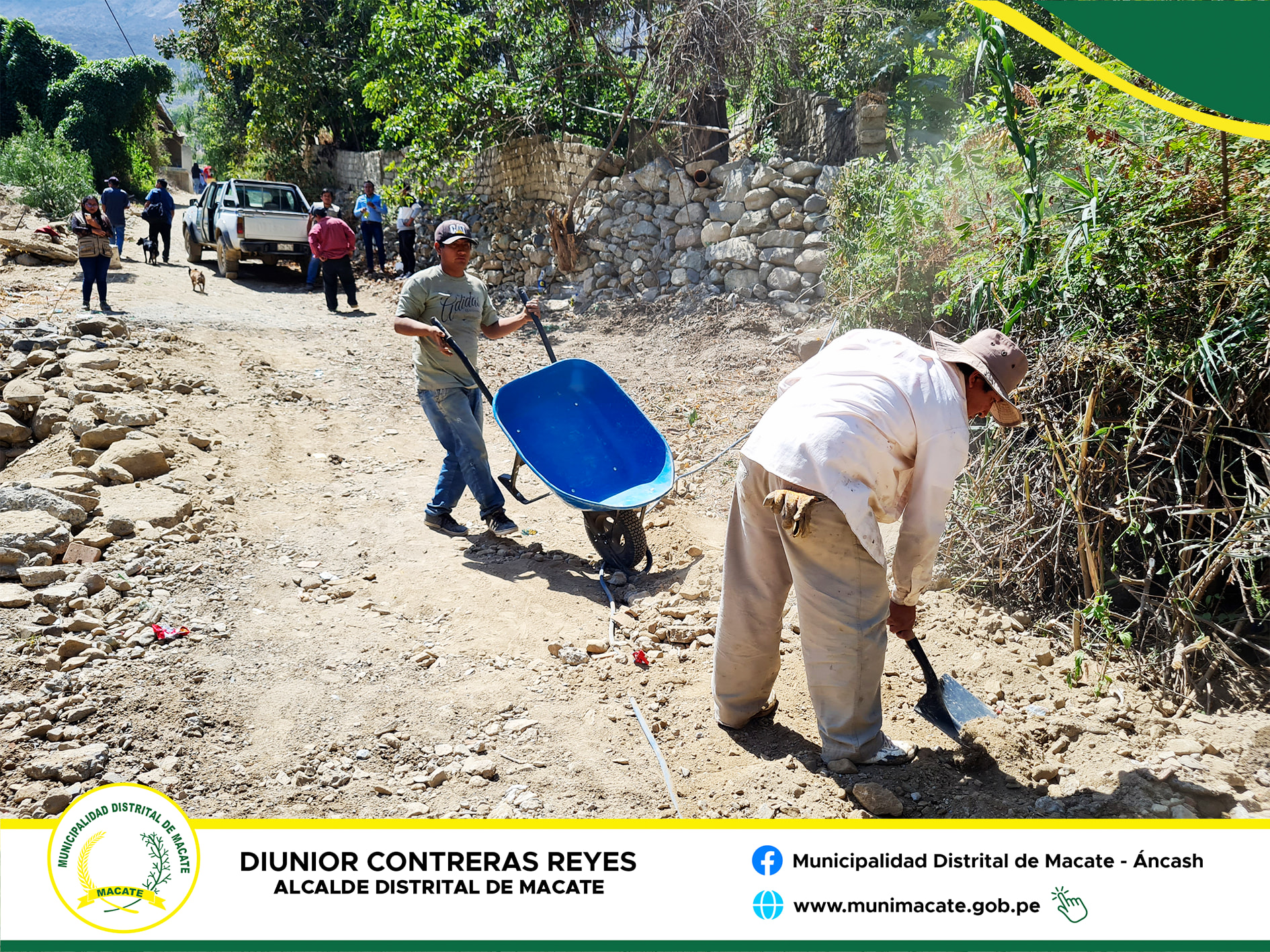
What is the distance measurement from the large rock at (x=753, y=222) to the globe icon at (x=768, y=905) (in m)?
7.91

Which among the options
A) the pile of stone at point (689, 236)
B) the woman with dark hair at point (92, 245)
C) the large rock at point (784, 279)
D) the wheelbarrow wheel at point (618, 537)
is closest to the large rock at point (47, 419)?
the wheelbarrow wheel at point (618, 537)

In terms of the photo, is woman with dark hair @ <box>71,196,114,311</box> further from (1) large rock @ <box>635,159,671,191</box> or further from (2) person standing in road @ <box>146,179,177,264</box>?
(1) large rock @ <box>635,159,671,191</box>

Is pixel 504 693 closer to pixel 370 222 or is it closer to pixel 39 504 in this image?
pixel 39 504

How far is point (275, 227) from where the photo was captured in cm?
1341

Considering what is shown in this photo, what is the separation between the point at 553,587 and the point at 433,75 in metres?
10.4

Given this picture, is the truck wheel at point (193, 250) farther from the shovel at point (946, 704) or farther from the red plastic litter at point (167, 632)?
the shovel at point (946, 704)

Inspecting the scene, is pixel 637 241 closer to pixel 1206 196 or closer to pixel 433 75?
pixel 433 75

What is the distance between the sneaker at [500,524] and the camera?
16.4 ft

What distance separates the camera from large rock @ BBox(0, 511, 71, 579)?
409 centimetres

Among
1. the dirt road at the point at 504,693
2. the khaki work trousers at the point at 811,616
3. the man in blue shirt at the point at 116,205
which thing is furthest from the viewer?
the man in blue shirt at the point at 116,205

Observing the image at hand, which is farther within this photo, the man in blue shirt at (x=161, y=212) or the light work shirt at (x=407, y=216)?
the man in blue shirt at (x=161, y=212)

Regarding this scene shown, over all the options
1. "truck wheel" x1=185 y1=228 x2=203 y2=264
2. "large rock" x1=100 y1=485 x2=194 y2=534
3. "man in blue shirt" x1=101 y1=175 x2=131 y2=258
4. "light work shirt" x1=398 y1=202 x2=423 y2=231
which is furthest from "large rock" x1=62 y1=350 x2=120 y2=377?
"truck wheel" x1=185 y1=228 x2=203 y2=264

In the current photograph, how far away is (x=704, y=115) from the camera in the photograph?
34.2 ft

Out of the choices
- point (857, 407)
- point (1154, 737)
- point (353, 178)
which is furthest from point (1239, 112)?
point (353, 178)
